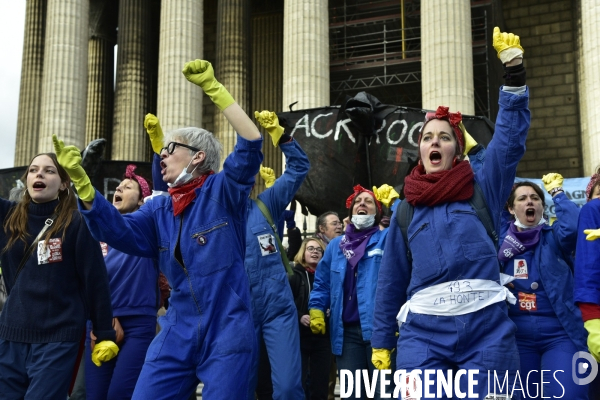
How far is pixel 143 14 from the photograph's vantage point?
26984 mm

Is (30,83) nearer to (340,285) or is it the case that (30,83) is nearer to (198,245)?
(340,285)

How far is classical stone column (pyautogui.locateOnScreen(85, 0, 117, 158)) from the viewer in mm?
28984

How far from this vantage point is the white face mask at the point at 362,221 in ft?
22.0

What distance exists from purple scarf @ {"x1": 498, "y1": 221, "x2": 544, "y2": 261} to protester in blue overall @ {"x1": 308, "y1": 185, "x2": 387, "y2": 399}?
1.42 m

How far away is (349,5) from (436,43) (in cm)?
755

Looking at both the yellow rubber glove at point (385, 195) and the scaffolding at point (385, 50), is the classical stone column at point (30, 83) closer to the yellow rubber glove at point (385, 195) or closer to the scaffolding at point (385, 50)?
the scaffolding at point (385, 50)

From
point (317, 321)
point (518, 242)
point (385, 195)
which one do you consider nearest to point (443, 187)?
point (518, 242)

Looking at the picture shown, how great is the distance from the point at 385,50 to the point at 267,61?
5.93 metres

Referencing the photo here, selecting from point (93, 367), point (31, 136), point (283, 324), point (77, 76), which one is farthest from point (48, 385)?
point (31, 136)

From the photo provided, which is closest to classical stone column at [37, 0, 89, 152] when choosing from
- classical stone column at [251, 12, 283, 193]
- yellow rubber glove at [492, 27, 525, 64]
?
classical stone column at [251, 12, 283, 193]

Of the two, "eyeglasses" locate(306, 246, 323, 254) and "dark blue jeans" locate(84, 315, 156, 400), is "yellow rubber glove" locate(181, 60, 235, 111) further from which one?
"eyeglasses" locate(306, 246, 323, 254)

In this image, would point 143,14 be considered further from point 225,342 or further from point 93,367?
point 225,342

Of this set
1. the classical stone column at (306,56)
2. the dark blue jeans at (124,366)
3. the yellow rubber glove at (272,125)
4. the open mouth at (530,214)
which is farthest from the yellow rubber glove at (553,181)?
the classical stone column at (306,56)

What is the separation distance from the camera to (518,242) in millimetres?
5277
